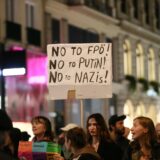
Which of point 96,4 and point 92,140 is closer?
point 92,140

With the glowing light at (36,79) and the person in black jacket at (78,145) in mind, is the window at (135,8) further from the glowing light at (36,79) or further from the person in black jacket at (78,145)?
the person in black jacket at (78,145)

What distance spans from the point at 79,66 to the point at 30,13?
1871 centimetres

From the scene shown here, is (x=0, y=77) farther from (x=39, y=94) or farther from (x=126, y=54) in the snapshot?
(x=126, y=54)

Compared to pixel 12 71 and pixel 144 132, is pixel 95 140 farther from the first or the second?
pixel 12 71

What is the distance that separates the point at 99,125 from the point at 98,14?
1015 inches

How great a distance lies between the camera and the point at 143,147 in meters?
7.22

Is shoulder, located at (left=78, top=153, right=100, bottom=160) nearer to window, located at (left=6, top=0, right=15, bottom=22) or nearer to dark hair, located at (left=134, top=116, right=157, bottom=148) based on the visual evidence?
dark hair, located at (left=134, top=116, right=157, bottom=148)

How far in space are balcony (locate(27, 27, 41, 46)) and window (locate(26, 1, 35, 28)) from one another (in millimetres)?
297

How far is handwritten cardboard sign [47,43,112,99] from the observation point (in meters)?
9.99

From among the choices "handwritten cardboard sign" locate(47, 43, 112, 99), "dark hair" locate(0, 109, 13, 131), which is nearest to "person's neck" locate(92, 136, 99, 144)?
"handwritten cardboard sign" locate(47, 43, 112, 99)

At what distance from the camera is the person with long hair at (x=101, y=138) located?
8.57 metres

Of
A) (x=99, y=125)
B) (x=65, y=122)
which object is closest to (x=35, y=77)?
(x=65, y=122)

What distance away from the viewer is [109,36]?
120 feet

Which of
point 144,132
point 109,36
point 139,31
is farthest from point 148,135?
point 139,31
